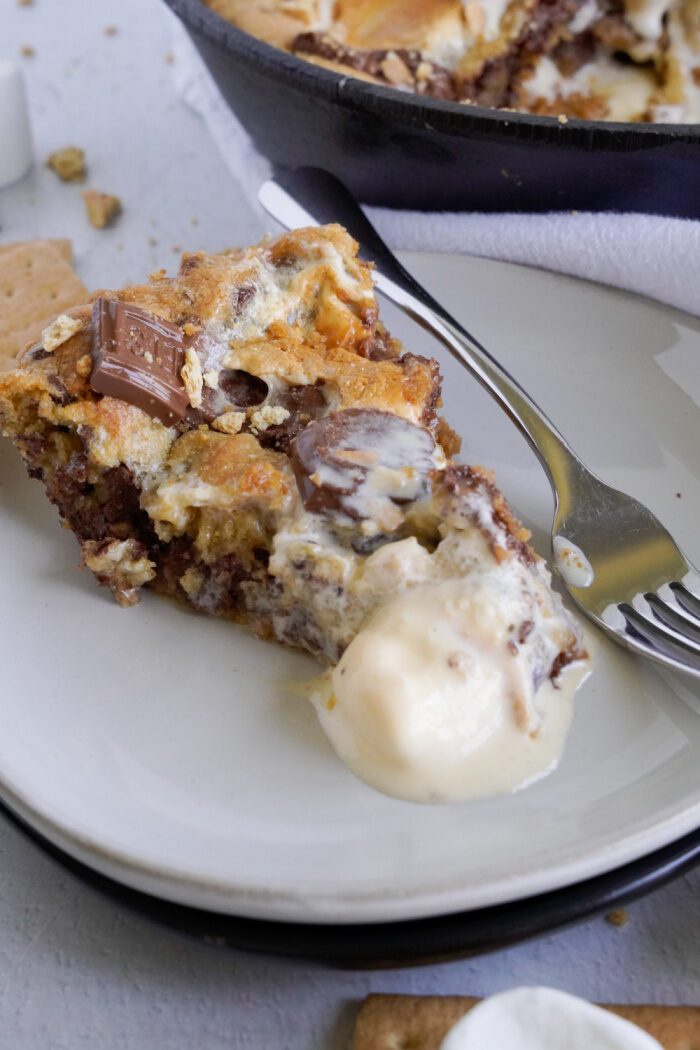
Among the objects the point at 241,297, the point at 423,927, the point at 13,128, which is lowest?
the point at 13,128

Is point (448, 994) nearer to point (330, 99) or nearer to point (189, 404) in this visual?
point (189, 404)

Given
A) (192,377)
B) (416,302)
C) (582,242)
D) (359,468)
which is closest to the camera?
(359,468)

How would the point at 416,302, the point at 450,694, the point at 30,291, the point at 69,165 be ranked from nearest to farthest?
the point at 450,694 → the point at 416,302 → the point at 30,291 → the point at 69,165

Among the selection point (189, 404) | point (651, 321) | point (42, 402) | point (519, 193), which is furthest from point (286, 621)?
point (519, 193)

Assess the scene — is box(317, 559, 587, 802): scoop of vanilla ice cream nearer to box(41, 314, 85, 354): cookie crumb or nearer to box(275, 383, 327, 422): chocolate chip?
box(275, 383, 327, 422): chocolate chip

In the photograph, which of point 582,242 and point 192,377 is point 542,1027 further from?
point 582,242

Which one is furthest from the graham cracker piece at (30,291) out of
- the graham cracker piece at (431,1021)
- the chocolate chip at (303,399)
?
the graham cracker piece at (431,1021)

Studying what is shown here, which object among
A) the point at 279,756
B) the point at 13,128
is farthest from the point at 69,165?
the point at 279,756
